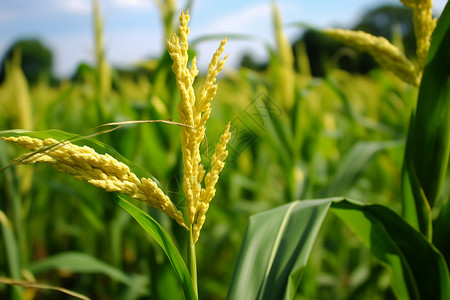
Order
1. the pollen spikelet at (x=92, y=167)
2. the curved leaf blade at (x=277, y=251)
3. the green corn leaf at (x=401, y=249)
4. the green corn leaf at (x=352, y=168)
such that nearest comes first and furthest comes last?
the pollen spikelet at (x=92, y=167) → the curved leaf blade at (x=277, y=251) → the green corn leaf at (x=401, y=249) → the green corn leaf at (x=352, y=168)

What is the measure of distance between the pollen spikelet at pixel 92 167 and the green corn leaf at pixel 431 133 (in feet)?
1.71

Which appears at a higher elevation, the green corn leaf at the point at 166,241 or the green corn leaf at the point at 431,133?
the green corn leaf at the point at 431,133

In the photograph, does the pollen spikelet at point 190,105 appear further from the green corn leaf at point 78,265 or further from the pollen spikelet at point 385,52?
the green corn leaf at point 78,265

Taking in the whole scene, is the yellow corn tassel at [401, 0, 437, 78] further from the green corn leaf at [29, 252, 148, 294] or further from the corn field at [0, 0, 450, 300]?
the green corn leaf at [29, 252, 148, 294]

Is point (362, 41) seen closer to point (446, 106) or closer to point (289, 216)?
point (446, 106)

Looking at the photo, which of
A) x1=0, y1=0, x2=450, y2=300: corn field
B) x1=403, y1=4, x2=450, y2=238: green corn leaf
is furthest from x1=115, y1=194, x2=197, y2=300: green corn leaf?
x1=403, y1=4, x2=450, y2=238: green corn leaf

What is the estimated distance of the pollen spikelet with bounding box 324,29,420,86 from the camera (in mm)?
785

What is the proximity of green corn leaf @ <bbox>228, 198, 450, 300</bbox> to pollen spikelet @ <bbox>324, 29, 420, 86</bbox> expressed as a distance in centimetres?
32

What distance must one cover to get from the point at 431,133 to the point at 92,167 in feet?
2.10

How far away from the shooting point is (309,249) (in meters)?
0.62

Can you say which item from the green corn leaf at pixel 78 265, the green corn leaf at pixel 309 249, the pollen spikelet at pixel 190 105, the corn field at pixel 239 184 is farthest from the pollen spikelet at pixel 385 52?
the green corn leaf at pixel 78 265

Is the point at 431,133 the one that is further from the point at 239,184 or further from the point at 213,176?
the point at 239,184

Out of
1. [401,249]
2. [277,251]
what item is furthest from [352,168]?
[277,251]

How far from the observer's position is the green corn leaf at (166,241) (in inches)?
22.0
